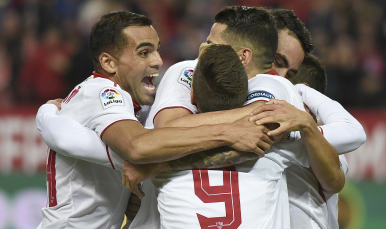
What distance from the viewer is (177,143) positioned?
2445mm

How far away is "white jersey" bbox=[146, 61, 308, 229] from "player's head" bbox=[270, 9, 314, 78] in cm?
89

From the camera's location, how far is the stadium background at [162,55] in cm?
770

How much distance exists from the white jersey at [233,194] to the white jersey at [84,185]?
56cm

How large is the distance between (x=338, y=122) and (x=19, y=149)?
701 centimetres

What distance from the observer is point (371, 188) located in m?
7.42

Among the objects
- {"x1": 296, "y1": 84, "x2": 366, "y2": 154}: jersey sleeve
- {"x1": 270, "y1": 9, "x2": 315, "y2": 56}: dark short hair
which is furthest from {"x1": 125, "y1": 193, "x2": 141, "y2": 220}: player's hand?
{"x1": 270, "y1": 9, "x2": 315, "y2": 56}: dark short hair

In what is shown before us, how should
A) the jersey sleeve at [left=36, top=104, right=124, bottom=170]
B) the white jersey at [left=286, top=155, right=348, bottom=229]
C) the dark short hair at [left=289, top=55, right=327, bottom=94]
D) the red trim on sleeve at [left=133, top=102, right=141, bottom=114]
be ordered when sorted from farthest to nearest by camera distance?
the dark short hair at [left=289, top=55, right=327, bottom=94] < the red trim on sleeve at [left=133, top=102, right=141, bottom=114] < the white jersey at [left=286, top=155, right=348, bottom=229] < the jersey sleeve at [left=36, top=104, right=124, bottom=170]

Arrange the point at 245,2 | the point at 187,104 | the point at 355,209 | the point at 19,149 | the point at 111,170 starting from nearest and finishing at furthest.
→ the point at 187,104 → the point at 111,170 → the point at 355,209 → the point at 19,149 → the point at 245,2

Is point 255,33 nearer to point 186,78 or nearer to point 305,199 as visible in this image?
point 186,78

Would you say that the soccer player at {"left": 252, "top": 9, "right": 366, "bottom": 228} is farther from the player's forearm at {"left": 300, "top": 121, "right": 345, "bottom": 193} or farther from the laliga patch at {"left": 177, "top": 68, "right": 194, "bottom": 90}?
the laliga patch at {"left": 177, "top": 68, "right": 194, "bottom": 90}

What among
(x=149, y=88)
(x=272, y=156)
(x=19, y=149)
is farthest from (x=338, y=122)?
(x=19, y=149)

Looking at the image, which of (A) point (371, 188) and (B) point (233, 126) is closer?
(B) point (233, 126)

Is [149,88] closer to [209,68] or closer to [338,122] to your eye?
[209,68]

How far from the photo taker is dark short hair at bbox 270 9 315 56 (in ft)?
11.7
